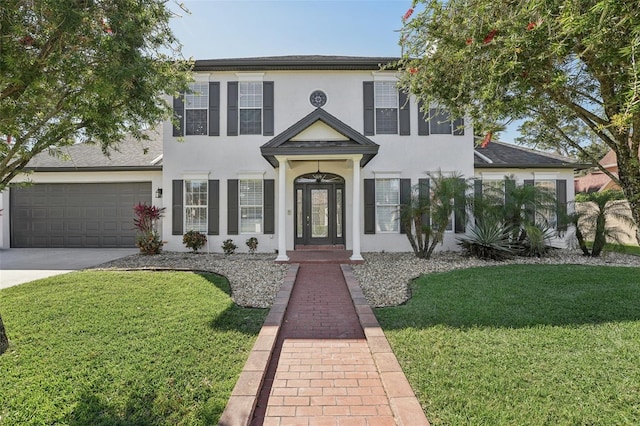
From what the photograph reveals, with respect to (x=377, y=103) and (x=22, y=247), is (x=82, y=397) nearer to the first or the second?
(x=377, y=103)

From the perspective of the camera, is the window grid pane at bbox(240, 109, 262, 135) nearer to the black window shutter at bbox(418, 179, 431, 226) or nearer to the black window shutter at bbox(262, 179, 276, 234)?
the black window shutter at bbox(262, 179, 276, 234)

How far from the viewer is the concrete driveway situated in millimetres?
8039

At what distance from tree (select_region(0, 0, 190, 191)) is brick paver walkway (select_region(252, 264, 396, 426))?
4.60 meters

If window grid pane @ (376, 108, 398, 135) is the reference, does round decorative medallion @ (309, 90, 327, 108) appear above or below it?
above

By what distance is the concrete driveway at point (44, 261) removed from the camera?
8039 mm

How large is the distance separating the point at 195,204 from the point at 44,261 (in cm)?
471

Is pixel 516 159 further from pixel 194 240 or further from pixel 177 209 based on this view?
pixel 177 209

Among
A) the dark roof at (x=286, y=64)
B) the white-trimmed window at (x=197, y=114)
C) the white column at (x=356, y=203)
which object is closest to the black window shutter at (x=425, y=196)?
the white column at (x=356, y=203)

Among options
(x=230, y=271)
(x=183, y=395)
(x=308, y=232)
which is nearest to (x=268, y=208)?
(x=308, y=232)

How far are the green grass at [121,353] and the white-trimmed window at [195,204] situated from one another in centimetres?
518

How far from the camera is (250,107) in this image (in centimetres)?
1173

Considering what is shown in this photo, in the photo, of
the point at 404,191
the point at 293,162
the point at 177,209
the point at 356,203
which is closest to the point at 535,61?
the point at 356,203

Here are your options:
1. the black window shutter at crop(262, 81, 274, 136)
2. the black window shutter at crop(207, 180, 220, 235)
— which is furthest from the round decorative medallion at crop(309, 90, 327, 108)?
the black window shutter at crop(207, 180, 220, 235)

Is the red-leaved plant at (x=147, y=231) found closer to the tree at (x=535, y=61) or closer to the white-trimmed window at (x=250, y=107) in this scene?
the white-trimmed window at (x=250, y=107)
